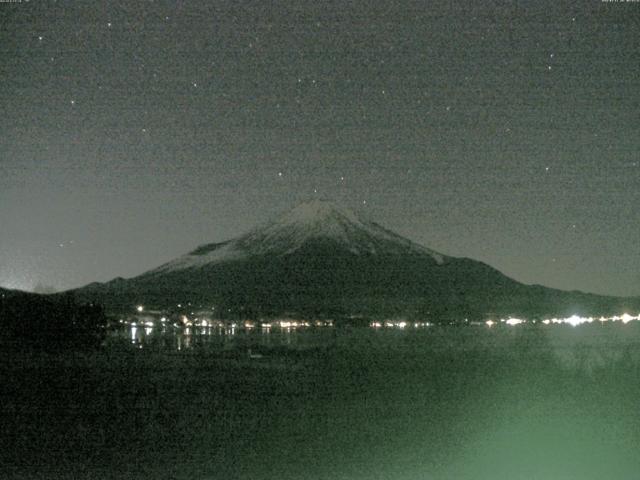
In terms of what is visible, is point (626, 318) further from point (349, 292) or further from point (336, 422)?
point (336, 422)

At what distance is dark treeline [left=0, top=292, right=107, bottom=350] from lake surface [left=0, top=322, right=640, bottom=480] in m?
20.2

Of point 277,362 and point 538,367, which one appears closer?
point 538,367

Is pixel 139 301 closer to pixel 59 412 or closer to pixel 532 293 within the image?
pixel 532 293

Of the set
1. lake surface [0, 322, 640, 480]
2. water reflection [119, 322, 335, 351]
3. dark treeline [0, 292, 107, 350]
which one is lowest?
lake surface [0, 322, 640, 480]

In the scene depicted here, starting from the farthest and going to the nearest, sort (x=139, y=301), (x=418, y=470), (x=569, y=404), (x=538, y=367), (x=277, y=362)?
(x=139, y=301) < (x=277, y=362) < (x=538, y=367) < (x=569, y=404) < (x=418, y=470)

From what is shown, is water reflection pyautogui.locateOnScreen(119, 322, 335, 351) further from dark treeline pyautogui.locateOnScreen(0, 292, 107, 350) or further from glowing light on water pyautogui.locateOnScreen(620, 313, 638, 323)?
glowing light on water pyautogui.locateOnScreen(620, 313, 638, 323)

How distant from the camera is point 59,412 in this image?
680 inches

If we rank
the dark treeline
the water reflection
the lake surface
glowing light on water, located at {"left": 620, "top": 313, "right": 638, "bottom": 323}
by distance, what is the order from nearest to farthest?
the lake surface < the dark treeline < the water reflection < glowing light on water, located at {"left": 620, "top": 313, "right": 638, "bottom": 323}

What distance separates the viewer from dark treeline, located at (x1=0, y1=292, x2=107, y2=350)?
1847 inches

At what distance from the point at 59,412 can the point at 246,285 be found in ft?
543

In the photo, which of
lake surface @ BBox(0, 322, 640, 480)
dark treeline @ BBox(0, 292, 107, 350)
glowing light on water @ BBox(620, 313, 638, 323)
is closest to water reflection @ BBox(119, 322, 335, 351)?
dark treeline @ BBox(0, 292, 107, 350)

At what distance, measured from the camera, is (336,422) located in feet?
52.9

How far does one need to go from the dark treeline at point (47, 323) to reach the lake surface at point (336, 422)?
2023 centimetres

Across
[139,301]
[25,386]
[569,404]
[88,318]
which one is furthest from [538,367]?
[139,301]
